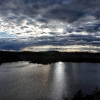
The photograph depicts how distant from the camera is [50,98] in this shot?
1875 inches

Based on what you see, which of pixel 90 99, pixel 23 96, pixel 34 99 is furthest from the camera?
pixel 23 96

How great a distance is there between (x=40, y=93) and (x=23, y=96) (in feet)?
19.0

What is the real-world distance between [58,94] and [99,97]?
69.1 feet

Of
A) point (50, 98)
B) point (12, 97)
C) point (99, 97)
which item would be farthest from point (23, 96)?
point (99, 97)

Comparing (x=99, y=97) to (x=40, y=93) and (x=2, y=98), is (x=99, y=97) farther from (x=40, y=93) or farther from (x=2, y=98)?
(x=2, y=98)

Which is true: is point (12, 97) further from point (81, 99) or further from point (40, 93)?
point (81, 99)

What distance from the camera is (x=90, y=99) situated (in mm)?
35250

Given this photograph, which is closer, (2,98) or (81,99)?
(81,99)

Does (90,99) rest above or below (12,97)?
above

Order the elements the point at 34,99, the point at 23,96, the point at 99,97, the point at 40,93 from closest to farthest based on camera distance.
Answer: the point at 99,97 → the point at 34,99 → the point at 23,96 → the point at 40,93

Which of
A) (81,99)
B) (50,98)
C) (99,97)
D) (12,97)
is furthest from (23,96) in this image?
(99,97)

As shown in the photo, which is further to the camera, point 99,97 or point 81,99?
point 81,99

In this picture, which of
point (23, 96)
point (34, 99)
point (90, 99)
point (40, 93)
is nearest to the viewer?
point (90, 99)

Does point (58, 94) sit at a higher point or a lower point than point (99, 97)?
lower
